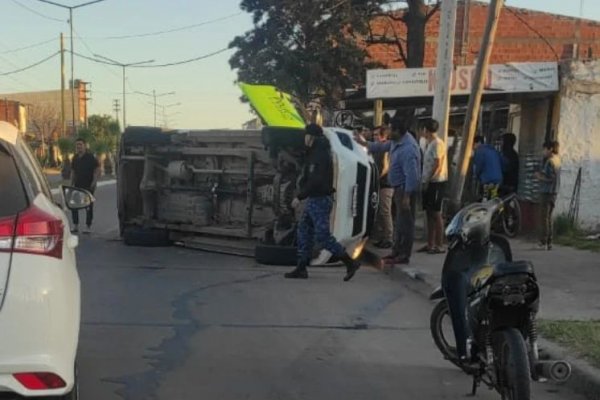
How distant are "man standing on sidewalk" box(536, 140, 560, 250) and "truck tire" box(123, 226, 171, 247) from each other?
591 cm

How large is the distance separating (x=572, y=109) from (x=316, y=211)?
6112mm

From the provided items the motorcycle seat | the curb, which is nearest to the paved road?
the curb

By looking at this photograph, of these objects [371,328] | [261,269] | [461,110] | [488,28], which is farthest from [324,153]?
[461,110]

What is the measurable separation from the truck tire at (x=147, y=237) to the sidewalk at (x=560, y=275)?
337 cm

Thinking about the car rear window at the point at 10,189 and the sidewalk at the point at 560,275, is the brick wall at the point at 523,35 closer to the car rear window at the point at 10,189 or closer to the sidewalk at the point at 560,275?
the sidewalk at the point at 560,275

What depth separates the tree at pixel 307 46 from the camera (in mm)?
24422

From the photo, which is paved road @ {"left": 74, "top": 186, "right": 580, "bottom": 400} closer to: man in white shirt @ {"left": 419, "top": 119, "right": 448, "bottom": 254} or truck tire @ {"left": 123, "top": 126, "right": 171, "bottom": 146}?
man in white shirt @ {"left": 419, "top": 119, "right": 448, "bottom": 254}

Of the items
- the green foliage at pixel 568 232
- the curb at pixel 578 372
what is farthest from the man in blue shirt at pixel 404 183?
the curb at pixel 578 372

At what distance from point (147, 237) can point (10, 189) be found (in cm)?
853

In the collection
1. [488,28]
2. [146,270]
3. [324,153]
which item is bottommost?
[146,270]

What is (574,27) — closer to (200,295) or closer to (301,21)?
(301,21)

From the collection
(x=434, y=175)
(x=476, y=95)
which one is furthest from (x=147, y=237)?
(x=476, y=95)

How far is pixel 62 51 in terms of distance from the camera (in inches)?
1950

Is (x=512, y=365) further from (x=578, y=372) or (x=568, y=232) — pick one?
(x=568, y=232)
